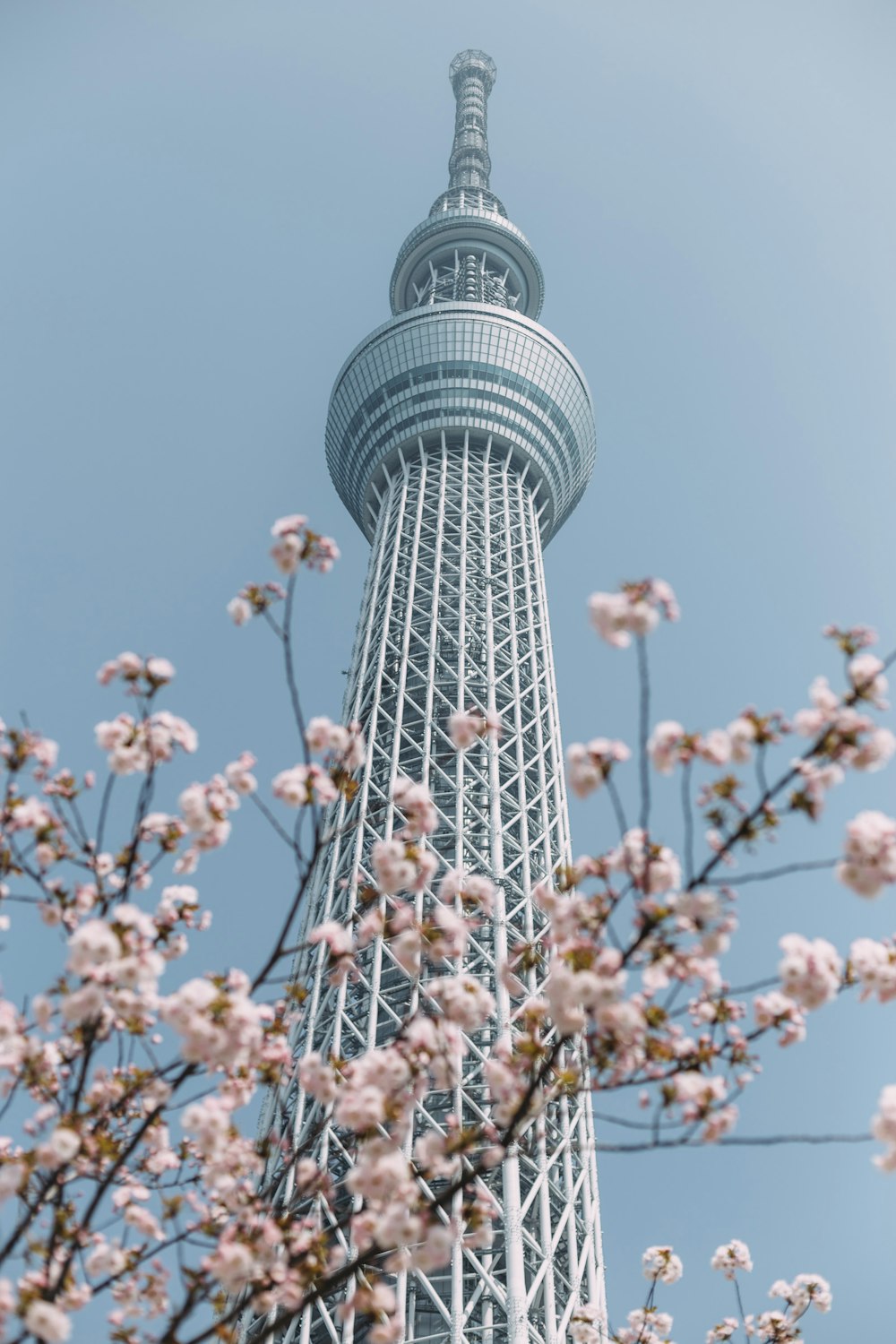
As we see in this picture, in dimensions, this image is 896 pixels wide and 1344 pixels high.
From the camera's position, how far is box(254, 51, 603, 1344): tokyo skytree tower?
3159cm

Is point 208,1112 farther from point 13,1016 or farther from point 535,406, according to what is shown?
point 535,406

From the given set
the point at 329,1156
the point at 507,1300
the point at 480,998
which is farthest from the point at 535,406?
the point at 480,998

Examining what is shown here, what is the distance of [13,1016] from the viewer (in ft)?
21.7

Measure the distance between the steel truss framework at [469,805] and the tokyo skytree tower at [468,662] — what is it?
0.11 metres

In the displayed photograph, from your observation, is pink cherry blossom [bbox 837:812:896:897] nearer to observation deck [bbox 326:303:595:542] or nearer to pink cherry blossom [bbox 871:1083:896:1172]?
pink cherry blossom [bbox 871:1083:896:1172]

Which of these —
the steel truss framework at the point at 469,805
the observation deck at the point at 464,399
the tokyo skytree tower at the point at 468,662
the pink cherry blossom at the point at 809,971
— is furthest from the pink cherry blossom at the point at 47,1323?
the observation deck at the point at 464,399

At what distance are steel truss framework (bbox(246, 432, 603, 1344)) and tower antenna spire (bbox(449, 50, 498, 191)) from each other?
37950 mm

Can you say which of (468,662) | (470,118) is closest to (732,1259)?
(468,662)

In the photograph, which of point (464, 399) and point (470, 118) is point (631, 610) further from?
point (470, 118)

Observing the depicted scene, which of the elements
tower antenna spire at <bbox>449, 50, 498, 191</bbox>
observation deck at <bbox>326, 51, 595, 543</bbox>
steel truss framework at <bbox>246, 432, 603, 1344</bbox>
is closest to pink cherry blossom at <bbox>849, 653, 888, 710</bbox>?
steel truss framework at <bbox>246, 432, 603, 1344</bbox>

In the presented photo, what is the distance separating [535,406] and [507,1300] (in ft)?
162

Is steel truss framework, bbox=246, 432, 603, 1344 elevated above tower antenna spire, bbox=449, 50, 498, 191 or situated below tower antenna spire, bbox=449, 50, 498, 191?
below

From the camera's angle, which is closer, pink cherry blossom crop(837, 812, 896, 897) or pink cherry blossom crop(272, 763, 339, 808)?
pink cherry blossom crop(837, 812, 896, 897)

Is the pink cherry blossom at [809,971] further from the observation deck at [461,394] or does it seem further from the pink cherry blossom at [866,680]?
the observation deck at [461,394]
